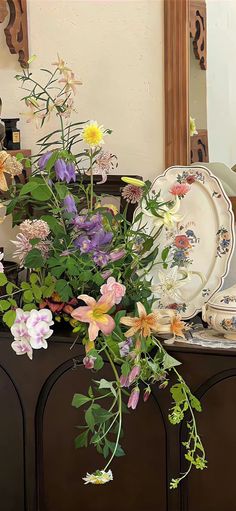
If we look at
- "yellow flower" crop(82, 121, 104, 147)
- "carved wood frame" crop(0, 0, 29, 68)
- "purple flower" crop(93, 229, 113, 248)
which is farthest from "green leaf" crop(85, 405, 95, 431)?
"carved wood frame" crop(0, 0, 29, 68)

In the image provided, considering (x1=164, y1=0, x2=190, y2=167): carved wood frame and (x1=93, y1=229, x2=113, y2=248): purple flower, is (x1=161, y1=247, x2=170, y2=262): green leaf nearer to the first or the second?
(x1=93, y1=229, x2=113, y2=248): purple flower

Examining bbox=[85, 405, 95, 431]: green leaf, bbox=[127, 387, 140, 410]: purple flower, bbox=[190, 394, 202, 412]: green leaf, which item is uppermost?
bbox=[127, 387, 140, 410]: purple flower

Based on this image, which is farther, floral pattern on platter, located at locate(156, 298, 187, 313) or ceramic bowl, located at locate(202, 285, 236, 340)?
floral pattern on platter, located at locate(156, 298, 187, 313)

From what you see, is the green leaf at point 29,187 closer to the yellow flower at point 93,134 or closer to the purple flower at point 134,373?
the yellow flower at point 93,134

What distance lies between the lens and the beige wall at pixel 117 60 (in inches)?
87.0

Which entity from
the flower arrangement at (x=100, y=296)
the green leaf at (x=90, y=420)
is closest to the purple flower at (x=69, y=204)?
the flower arrangement at (x=100, y=296)

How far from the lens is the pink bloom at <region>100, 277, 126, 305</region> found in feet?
5.68

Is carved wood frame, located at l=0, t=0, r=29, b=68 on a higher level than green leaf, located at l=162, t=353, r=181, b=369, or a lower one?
higher

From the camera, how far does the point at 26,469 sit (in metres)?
2.03

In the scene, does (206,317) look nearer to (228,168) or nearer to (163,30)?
(228,168)

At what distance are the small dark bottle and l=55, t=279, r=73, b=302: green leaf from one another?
606 millimetres

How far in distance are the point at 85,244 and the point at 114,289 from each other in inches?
5.4

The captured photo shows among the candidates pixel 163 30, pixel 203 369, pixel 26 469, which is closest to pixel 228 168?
pixel 163 30

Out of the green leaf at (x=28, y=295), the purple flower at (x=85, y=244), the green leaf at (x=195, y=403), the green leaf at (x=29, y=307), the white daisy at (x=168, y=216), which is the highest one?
the white daisy at (x=168, y=216)
